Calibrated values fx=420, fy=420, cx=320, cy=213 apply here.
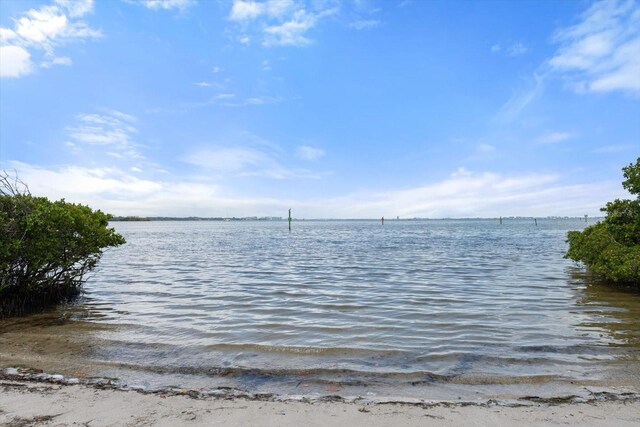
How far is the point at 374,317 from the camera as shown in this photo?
11.2 metres

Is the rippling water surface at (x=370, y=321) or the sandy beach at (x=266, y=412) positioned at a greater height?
the sandy beach at (x=266, y=412)

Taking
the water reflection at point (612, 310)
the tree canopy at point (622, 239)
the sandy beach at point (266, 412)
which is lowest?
the water reflection at point (612, 310)

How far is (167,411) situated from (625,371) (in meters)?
7.12

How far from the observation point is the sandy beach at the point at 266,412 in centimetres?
471

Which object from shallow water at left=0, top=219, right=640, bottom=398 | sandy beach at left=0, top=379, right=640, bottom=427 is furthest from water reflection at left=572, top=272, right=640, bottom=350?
sandy beach at left=0, top=379, right=640, bottom=427

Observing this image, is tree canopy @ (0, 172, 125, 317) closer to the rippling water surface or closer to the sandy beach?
the rippling water surface

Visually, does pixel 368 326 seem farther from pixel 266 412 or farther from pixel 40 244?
pixel 40 244

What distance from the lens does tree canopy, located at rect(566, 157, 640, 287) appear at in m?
13.7

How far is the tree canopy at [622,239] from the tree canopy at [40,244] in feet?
54.5

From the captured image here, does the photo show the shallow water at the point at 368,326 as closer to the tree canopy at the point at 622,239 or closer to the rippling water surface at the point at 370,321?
the rippling water surface at the point at 370,321

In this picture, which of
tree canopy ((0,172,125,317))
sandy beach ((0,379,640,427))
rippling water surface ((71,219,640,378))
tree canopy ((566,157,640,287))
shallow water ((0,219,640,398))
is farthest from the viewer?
tree canopy ((566,157,640,287))

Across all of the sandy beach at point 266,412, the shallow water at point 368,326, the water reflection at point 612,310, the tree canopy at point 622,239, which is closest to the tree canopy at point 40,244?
the shallow water at point 368,326

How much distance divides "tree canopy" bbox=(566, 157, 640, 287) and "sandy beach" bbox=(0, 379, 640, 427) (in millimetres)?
10169

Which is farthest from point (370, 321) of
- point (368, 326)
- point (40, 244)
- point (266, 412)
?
point (40, 244)
